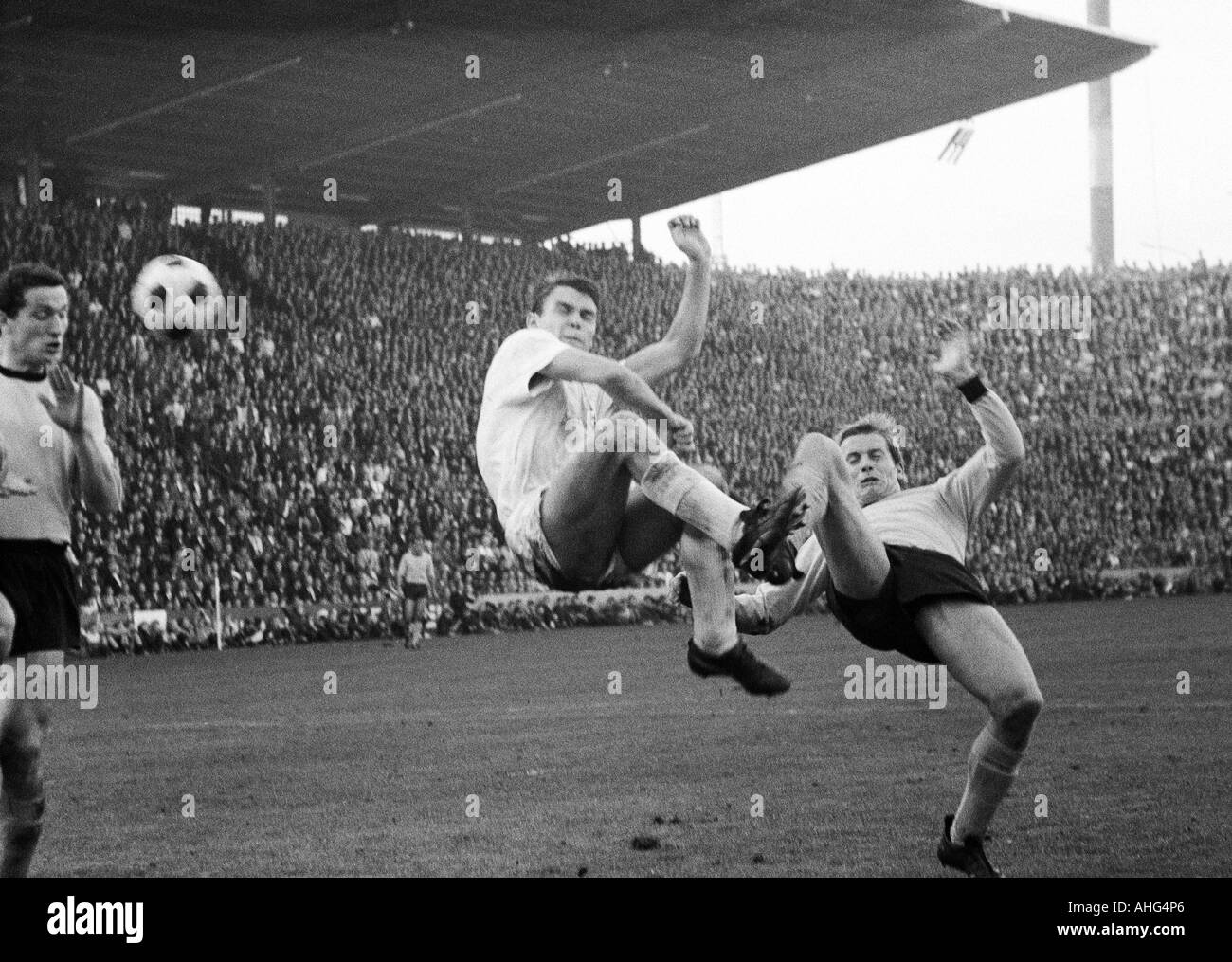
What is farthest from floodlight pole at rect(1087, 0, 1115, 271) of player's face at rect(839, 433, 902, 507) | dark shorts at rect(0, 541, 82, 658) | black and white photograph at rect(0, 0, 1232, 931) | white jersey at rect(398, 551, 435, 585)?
white jersey at rect(398, 551, 435, 585)

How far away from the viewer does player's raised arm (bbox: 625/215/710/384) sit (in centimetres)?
357

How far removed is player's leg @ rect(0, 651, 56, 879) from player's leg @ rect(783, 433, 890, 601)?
7.42ft

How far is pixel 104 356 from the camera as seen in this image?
11633 mm

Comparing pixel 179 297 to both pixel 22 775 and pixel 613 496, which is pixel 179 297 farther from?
pixel 613 496

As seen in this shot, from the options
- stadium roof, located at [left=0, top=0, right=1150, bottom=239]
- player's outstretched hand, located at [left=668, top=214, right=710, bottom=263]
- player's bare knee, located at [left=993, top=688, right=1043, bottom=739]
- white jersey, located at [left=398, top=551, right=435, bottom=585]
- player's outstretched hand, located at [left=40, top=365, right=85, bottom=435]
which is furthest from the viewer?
white jersey, located at [left=398, top=551, right=435, bottom=585]

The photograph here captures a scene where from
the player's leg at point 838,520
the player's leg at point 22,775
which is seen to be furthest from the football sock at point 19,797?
the player's leg at point 838,520

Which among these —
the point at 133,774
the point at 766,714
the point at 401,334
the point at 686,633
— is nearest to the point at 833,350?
the point at 766,714

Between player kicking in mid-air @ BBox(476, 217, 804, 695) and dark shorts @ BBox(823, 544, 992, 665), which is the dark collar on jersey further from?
dark shorts @ BBox(823, 544, 992, 665)

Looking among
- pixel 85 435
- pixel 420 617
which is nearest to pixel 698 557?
pixel 85 435

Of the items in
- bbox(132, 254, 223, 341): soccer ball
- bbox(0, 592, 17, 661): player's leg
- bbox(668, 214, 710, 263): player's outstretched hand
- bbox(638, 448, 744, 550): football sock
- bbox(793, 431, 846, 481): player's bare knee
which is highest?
bbox(132, 254, 223, 341): soccer ball

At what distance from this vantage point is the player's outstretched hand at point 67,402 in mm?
4062

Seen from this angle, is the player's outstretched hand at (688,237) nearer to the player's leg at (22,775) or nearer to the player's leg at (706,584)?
Answer: the player's leg at (706,584)

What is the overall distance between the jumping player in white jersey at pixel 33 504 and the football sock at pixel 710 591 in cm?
174
